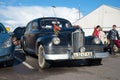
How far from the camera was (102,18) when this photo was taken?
45.5 m

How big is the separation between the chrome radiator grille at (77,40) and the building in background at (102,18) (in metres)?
35.8

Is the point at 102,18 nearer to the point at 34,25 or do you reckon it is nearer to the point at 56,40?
the point at 34,25

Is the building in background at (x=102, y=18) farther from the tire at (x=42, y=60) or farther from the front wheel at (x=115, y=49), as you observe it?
the tire at (x=42, y=60)

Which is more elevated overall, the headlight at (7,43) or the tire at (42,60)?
the headlight at (7,43)

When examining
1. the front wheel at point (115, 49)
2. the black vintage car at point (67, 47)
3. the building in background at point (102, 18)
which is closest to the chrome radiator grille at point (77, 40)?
the black vintage car at point (67, 47)

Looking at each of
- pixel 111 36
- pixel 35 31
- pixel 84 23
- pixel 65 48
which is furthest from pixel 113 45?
pixel 84 23

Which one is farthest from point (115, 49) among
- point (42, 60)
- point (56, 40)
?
point (56, 40)

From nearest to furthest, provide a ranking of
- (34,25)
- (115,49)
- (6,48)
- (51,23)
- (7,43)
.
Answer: (6,48) < (7,43) < (51,23) < (34,25) < (115,49)

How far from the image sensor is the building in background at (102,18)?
44.4 meters

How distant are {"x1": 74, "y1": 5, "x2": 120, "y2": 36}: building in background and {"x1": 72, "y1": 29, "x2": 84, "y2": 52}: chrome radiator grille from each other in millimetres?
35846

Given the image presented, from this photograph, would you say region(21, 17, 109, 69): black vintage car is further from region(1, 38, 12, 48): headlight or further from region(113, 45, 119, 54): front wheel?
region(113, 45, 119, 54): front wheel

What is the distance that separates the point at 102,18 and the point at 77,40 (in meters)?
37.7

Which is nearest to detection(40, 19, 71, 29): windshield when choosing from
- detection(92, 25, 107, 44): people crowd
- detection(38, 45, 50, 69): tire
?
detection(38, 45, 50, 69): tire

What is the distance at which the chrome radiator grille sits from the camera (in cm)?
846
